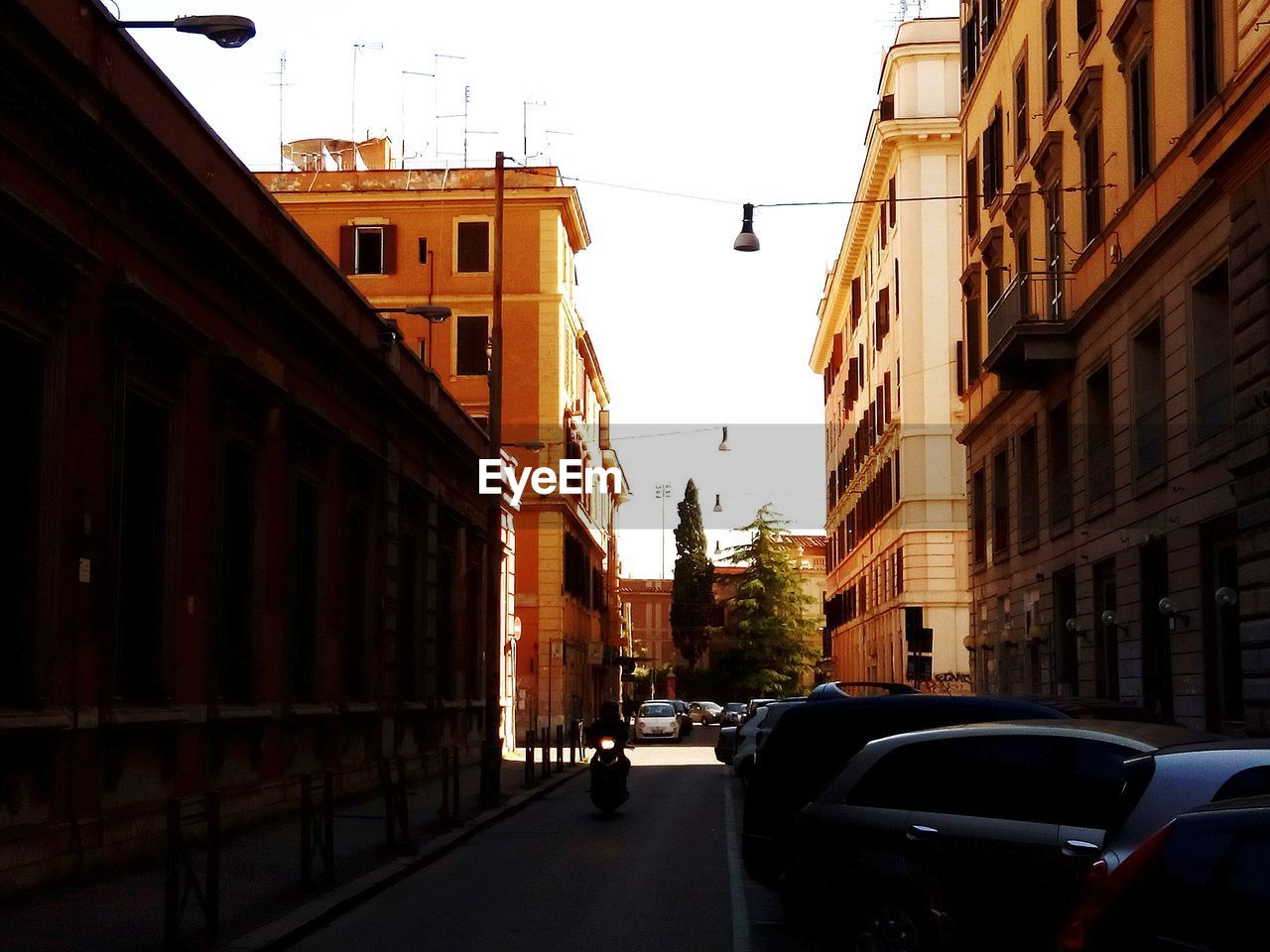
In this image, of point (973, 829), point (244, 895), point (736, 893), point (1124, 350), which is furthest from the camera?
point (1124, 350)

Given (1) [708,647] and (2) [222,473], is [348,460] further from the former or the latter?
(1) [708,647]

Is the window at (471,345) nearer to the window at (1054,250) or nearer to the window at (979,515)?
the window at (979,515)

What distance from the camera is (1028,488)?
32875mm

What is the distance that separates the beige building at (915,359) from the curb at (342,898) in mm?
30356

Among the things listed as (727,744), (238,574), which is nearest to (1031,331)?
(727,744)

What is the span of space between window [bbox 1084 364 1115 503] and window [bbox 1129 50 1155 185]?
3476mm

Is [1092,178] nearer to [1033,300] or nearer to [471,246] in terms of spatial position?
[1033,300]

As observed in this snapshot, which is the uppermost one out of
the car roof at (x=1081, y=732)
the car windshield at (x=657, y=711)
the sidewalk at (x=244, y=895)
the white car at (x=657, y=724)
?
the car roof at (x=1081, y=732)

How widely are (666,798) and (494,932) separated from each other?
1613 centimetres

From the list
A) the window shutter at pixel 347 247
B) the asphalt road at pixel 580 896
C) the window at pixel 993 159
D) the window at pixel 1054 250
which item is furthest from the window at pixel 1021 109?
the window shutter at pixel 347 247

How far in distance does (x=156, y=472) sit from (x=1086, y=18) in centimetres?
1748

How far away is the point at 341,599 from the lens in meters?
25.6

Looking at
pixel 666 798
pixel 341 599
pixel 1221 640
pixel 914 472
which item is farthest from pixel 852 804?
pixel 914 472

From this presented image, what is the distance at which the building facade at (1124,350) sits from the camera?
19125mm
